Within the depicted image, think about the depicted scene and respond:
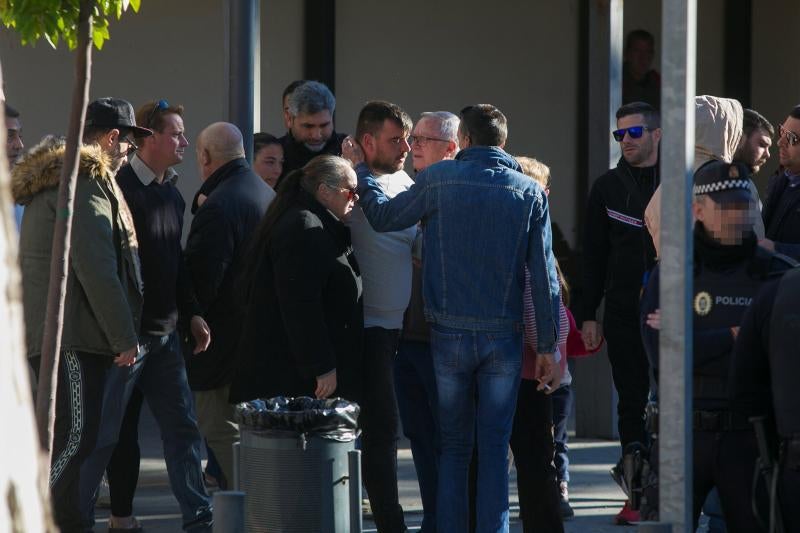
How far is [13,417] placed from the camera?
81.0 inches

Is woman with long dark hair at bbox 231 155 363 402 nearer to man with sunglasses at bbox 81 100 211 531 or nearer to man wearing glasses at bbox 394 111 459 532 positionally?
man wearing glasses at bbox 394 111 459 532

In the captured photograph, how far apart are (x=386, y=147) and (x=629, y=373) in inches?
69.7

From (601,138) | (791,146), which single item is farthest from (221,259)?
(601,138)

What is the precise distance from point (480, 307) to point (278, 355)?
844 millimetres

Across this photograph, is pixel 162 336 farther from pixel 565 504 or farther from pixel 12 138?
pixel 565 504

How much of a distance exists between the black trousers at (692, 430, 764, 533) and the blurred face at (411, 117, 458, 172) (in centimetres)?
217

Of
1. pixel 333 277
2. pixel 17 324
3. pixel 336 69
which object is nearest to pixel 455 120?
pixel 333 277

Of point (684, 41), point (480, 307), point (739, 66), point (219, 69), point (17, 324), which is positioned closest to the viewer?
point (17, 324)

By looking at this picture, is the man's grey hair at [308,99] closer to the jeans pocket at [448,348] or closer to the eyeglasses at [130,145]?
the eyeglasses at [130,145]

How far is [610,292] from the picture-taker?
6.79 meters

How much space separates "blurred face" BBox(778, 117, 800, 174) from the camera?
20.3 ft

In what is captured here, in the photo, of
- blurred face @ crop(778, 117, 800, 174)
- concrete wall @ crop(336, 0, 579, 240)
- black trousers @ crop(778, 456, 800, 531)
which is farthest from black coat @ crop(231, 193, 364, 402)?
concrete wall @ crop(336, 0, 579, 240)

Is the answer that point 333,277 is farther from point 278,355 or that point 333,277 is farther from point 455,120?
point 455,120

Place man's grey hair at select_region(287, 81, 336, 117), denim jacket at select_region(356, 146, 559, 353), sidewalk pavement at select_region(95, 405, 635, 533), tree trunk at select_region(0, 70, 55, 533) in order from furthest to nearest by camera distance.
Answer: man's grey hair at select_region(287, 81, 336, 117)
sidewalk pavement at select_region(95, 405, 635, 533)
denim jacket at select_region(356, 146, 559, 353)
tree trunk at select_region(0, 70, 55, 533)
